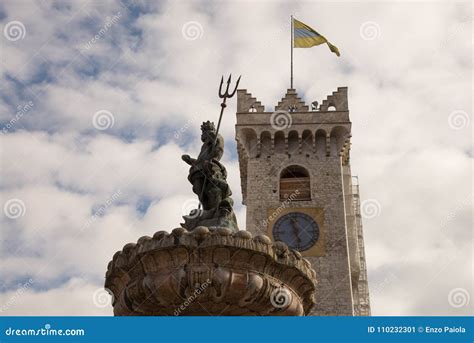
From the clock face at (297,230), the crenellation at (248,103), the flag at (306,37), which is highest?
the flag at (306,37)

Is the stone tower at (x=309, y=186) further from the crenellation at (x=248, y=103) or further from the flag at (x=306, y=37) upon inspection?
the flag at (x=306, y=37)

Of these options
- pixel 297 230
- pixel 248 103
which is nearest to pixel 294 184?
pixel 297 230

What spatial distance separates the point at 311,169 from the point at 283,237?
3.72 meters

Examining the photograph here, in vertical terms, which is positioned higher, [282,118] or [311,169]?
[282,118]

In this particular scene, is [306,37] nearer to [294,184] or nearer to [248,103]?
[248,103]

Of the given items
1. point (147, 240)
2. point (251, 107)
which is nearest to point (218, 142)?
point (147, 240)

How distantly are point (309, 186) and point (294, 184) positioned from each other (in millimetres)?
652

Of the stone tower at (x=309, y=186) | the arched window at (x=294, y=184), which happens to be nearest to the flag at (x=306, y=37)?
the stone tower at (x=309, y=186)

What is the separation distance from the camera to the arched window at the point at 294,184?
2788 cm

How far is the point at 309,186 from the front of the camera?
28.0 metres

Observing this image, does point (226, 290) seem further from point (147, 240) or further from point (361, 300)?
point (361, 300)

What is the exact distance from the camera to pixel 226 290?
7.08 metres

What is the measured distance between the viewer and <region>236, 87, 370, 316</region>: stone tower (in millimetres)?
25906

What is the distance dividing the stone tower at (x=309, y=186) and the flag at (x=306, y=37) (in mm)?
2145
